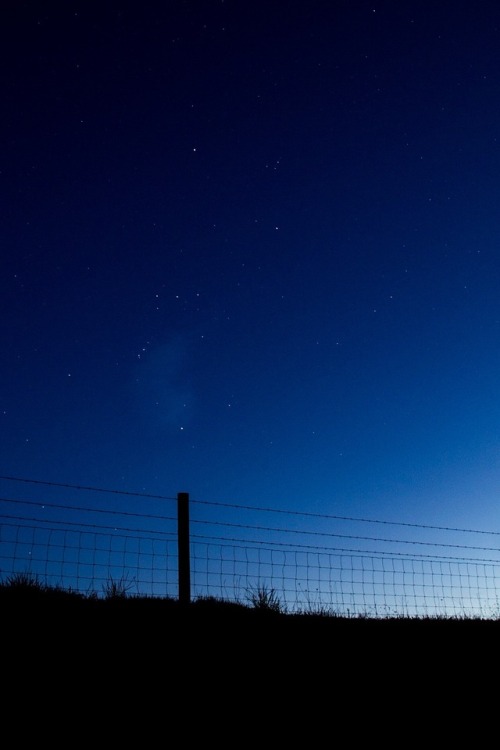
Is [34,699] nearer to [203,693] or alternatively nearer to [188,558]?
[203,693]

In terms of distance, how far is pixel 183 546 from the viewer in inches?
363

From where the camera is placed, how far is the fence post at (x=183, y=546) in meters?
8.89

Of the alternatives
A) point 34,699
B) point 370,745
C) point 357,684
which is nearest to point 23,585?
point 34,699

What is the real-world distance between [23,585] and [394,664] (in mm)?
4604

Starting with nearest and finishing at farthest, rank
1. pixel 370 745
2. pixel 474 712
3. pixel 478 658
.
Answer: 1. pixel 370 745
2. pixel 474 712
3. pixel 478 658

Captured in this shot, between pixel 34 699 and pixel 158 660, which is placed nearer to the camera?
pixel 34 699

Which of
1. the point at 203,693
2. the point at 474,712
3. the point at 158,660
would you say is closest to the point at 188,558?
the point at 158,660

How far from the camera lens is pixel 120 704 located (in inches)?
187

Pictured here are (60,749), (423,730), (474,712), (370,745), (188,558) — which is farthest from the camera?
(188,558)

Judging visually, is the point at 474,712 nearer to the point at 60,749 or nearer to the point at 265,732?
the point at 265,732

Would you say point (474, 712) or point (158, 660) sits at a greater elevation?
point (158, 660)

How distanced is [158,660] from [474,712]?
8.55 ft

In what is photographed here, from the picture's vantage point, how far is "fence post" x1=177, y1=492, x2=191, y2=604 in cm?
889

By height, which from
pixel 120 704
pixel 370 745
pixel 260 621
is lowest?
pixel 370 745
